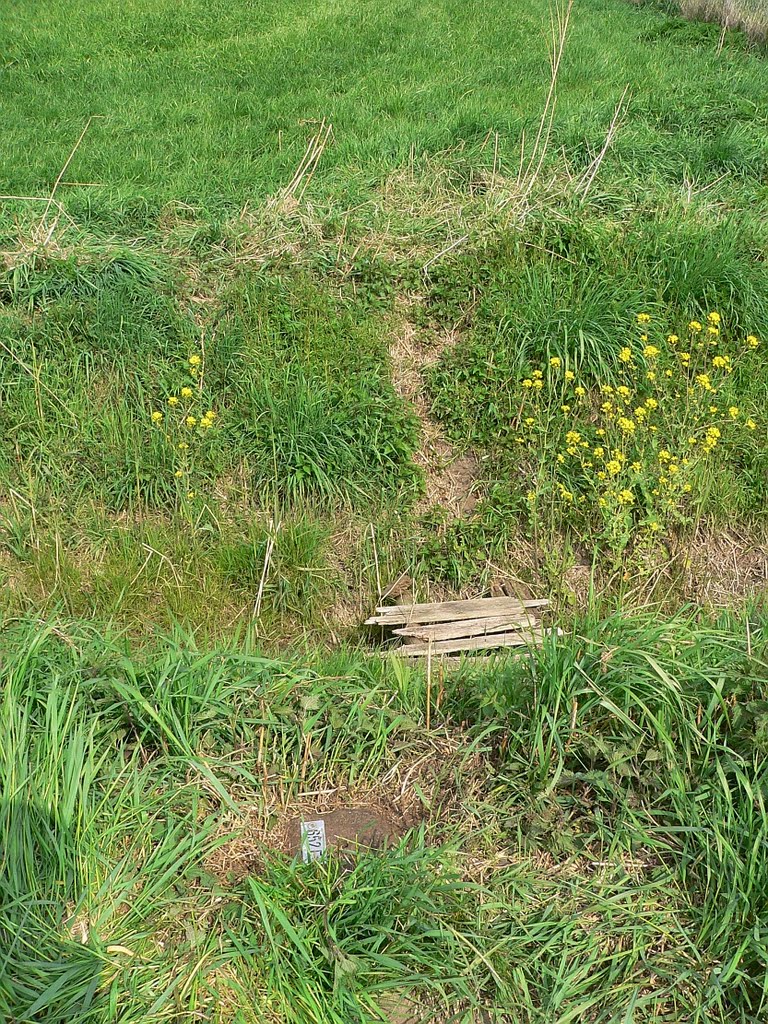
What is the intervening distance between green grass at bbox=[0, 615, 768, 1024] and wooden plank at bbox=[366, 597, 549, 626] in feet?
2.46

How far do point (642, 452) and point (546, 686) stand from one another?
2.04 meters

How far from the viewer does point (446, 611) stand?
392 cm

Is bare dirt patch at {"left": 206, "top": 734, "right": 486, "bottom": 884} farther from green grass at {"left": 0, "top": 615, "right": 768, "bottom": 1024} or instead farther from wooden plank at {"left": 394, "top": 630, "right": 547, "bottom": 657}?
wooden plank at {"left": 394, "top": 630, "right": 547, "bottom": 657}

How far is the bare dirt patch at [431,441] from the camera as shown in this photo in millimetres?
4629

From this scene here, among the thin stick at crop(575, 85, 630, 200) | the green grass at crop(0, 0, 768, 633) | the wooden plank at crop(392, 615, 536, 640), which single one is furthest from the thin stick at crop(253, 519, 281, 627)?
the thin stick at crop(575, 85, 630, 200)

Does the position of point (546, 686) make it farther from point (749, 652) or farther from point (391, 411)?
point (391, 411)

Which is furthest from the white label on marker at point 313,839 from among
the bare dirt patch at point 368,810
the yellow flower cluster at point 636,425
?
the yellow flower cluster at point 636,425

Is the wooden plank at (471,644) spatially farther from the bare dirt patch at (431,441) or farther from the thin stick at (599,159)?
the thin stick at (599,159)

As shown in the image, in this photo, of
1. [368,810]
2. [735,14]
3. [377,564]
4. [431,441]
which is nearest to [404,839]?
[368,810]

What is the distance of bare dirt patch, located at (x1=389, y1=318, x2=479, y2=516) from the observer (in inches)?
182

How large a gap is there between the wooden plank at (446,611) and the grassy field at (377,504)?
287 mm

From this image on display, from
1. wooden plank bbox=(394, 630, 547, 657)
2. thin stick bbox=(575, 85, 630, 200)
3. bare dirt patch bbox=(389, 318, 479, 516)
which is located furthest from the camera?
thin stick bbox=(575, 85, 630, 200)

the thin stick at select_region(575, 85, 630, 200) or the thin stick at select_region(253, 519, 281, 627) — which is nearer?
the thin stick at select_region(253, 519, 281, 627)

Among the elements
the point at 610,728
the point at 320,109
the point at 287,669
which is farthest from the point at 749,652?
the point at 320,109
